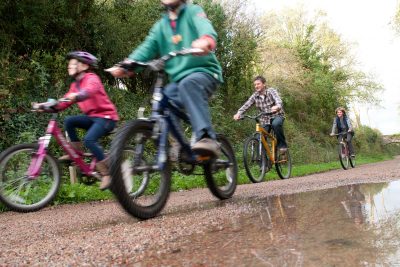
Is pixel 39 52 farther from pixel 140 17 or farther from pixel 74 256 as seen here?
pixel 74 256

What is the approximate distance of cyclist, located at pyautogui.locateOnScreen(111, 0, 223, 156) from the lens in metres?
3.41

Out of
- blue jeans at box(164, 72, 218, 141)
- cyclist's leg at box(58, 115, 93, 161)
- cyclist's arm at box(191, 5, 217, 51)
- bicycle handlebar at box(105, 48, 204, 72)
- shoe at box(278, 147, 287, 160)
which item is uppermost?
cyclist's arm at box(191, 5, 217, 51)

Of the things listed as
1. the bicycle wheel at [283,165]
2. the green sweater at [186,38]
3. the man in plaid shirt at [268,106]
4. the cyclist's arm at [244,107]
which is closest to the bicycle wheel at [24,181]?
the green sweater at [186,38]

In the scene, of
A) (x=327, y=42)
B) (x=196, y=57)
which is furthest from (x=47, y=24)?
(x=327, y=42)

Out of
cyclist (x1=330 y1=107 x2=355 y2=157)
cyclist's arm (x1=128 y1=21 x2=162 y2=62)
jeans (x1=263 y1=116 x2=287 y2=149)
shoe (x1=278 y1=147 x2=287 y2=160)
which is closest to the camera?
cyclist's arm (x1=128 y1=21 x2=162 y2=62)

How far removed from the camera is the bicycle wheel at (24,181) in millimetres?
4859

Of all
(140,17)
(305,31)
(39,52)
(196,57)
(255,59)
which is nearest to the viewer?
(196,57)

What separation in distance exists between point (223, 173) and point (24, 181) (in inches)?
93.5

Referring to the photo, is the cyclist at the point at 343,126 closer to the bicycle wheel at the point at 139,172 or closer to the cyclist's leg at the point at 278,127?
the cyclist's leg at the point at 278,127

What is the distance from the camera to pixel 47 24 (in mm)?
11695

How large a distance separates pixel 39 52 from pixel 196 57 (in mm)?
8657

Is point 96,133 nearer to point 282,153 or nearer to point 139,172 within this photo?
point 139,172

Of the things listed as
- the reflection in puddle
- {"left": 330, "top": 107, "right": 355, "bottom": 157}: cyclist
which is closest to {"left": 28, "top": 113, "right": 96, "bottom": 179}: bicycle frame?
the reflection in puddle

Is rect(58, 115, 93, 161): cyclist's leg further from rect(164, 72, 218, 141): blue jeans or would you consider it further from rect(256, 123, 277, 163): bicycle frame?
rect(256, 123, 277, 163): bicycle frame
